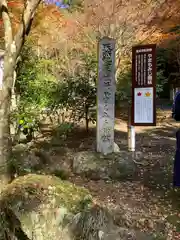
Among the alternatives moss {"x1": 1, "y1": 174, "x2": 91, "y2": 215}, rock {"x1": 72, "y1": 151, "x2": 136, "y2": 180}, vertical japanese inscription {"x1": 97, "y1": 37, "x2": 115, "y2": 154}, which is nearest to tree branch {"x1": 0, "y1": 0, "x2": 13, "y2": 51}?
moss {"x1": 1, "y1": 174, "x2": 91, "y2": 215}

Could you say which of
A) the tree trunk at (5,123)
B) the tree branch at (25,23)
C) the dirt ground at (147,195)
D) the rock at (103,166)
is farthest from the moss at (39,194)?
the rock at (103,166)

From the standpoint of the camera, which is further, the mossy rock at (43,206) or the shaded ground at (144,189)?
the shaded ground at (144,189)

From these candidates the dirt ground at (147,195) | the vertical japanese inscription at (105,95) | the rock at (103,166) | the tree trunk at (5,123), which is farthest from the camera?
the vertical japanese inscription at (105,95)

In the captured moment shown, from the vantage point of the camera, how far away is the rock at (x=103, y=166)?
4.34 m

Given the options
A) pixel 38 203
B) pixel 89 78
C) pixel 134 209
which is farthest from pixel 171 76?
pixel 38 203

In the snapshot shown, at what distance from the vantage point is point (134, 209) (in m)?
3.39

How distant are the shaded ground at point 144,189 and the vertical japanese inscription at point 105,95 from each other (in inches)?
29.9

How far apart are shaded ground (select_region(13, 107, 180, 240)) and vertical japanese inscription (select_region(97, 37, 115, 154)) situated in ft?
2.49

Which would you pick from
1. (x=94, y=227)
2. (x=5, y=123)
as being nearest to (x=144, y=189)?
(x=94, y=227)

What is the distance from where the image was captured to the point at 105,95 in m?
4.64

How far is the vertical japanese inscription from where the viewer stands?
4.61 m

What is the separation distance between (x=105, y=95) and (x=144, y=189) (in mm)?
1637

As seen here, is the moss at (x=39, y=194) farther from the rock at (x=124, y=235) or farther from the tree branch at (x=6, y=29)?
the tree branch at (x=6, y=29)

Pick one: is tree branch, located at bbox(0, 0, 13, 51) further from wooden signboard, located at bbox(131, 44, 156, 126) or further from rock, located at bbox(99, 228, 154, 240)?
wooden signboard, located at bbox(131, 44, 156, 126)
